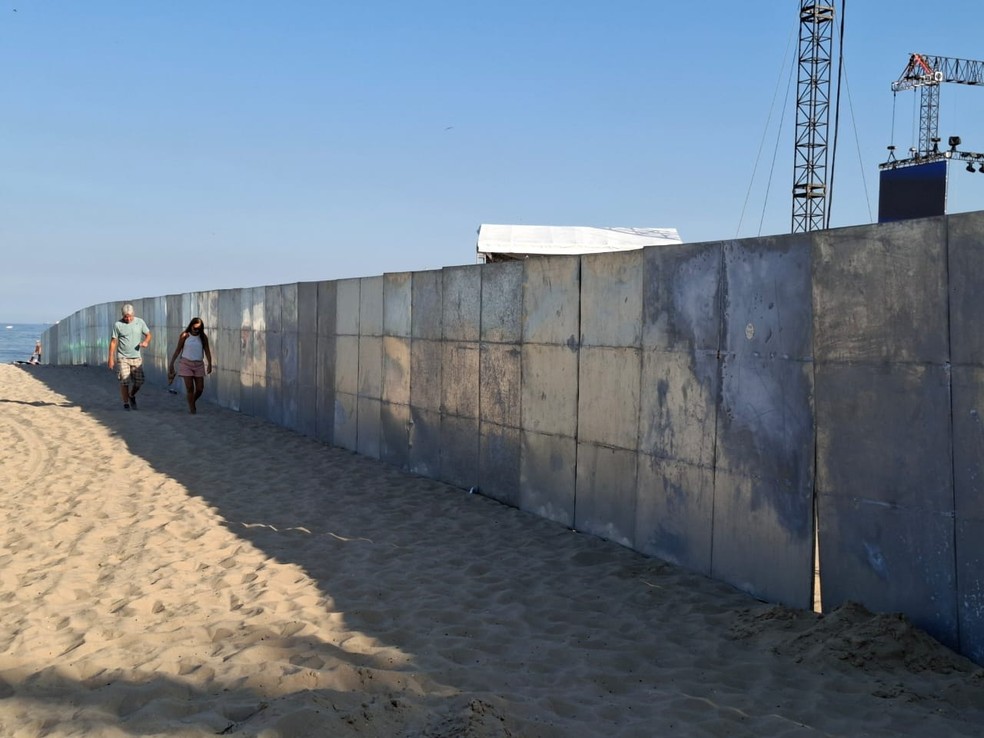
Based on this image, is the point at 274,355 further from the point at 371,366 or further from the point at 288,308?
the point at 371,366

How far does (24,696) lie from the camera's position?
4.20m

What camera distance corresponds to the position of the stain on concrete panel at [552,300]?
24.4 feet

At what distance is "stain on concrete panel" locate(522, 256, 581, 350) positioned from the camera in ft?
24.4

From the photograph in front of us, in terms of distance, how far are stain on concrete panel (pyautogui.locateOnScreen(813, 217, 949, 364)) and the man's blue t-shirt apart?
1172 cm

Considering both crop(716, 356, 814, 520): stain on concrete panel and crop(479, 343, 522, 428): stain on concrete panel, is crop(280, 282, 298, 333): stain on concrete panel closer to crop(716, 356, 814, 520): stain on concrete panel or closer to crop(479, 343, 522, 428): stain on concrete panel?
crop(479, 343, 522, 428): stain on concrete panel

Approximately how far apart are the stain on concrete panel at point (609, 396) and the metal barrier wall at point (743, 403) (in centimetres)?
2

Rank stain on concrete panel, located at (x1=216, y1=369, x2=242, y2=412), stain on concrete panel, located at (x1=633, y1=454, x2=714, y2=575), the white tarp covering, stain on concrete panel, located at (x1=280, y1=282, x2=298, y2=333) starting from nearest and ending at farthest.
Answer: stain on concrete panel, located at (x1=633, y1=454, x2=714, y2=575), stain on concrete panel, located at (x1=280, y1=282, x2=298, y2=333), stain on concrete panel, located at (x1=216, y1=369, x2=242, y2=412), the white tarp covering

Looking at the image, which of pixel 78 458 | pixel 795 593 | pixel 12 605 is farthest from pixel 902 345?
pixel 78 458

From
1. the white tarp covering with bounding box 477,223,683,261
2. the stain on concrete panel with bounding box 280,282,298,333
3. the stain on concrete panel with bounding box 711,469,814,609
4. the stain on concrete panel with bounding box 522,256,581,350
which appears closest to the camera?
the stain on concrete panel with bounding box 711,469,814,609

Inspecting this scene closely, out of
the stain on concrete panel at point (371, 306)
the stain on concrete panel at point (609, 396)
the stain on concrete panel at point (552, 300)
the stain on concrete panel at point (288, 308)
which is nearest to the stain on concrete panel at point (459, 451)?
the stain on concrete panel at point (552, 300)

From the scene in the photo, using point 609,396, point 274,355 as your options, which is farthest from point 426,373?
point 274,355

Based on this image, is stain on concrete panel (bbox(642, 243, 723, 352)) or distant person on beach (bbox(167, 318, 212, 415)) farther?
distant person on beach (bbox(167, 318, 212, 415))

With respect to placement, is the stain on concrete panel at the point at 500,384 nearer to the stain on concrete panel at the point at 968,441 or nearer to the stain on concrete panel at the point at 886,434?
the stain on concrete panel at the point at 886,434

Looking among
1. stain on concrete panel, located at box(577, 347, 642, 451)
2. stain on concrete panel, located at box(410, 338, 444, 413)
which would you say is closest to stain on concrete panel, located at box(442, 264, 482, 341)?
stain on concrete panel, located at box(410, 338, 444, 413)
